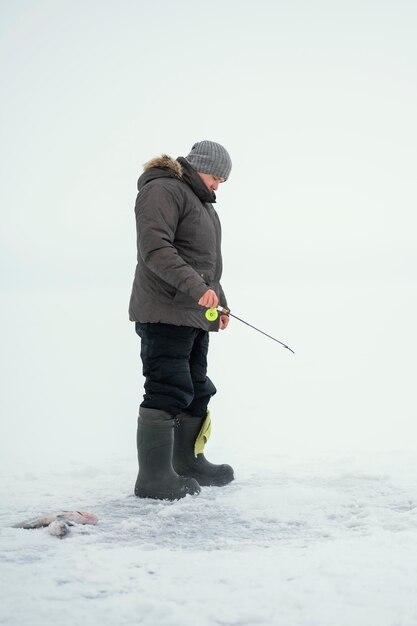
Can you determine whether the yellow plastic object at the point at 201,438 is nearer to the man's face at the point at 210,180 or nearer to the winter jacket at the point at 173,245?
the winter jacket at the point at 173,245

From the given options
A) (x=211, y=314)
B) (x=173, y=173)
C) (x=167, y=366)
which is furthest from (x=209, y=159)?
(x=167, y=366)

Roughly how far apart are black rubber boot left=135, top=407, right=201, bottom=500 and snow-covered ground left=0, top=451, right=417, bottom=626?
4.1 inches

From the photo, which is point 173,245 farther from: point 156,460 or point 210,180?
point 156,460

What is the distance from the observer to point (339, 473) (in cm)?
423

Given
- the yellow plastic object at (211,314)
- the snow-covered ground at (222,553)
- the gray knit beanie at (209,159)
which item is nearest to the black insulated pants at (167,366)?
the yellow plastic object at (211,314)

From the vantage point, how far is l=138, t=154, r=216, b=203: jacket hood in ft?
12.5

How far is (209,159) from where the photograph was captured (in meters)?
3.88

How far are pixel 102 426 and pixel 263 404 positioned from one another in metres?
2.29

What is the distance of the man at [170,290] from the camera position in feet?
11.9

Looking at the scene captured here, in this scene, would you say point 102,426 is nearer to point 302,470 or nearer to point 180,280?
point 302,470

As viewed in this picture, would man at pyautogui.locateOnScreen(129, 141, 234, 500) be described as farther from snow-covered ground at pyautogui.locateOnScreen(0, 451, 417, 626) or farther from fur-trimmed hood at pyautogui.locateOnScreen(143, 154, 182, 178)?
snow-covered ground at pyautogui.locateOnScreen(0, 451, 417, 626)

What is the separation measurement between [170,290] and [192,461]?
1.04 m

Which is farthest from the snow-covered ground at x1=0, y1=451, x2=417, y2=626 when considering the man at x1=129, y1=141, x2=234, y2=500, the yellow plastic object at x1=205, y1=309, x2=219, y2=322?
the yellow plastic object at x1=205, y1=309, x2=219, y2=322

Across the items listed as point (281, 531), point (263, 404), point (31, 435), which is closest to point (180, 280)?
point (281, 531)
